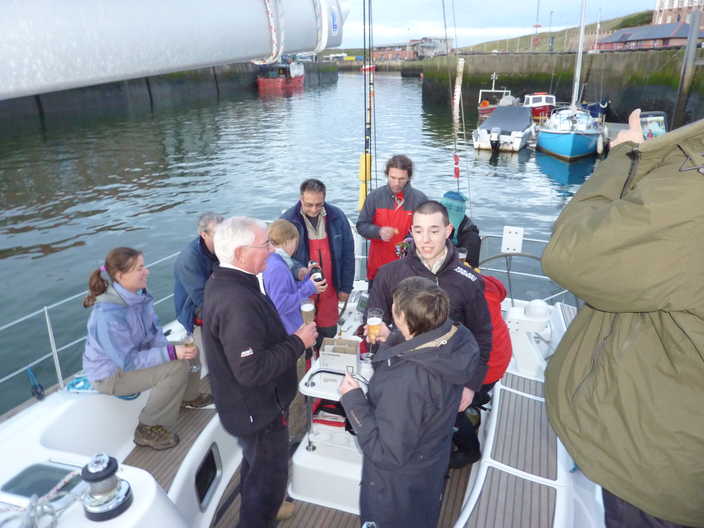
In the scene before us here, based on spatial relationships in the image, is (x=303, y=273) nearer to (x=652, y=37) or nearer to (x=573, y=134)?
(x=573, y=134)

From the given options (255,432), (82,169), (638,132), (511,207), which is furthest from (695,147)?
(82,169)

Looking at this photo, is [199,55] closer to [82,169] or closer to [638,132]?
[638,132]

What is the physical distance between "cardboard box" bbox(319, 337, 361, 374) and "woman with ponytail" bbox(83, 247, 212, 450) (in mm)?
1266

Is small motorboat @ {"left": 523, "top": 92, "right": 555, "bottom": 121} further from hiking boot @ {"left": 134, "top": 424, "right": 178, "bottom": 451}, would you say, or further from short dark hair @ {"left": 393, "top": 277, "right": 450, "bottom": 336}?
short dark hair @ {"left": 393, "top": 277, "right": 450, "bottom": 336}

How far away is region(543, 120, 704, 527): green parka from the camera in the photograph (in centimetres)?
133

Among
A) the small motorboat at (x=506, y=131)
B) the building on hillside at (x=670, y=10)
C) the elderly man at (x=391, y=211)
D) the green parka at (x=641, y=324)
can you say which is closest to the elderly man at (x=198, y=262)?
the elderly man at (x=391, y=211)

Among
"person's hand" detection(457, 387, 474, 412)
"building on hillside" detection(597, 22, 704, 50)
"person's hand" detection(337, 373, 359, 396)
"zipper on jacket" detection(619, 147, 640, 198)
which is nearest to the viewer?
"zipper on jacket" detection(619, 147, 640, 198)

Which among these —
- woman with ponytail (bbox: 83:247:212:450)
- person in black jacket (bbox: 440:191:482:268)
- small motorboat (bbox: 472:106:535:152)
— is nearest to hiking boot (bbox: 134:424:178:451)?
woman with ponytail (bbox: 83:247:212:450)

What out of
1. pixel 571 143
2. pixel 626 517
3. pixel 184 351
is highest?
pixel 626 517

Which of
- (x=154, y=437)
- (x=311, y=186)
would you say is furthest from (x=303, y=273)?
(x=154, y=437)

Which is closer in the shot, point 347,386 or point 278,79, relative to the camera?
point 347,386

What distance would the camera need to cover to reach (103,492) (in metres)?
1.89

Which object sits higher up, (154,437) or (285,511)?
(154,437)

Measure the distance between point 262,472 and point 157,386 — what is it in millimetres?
1330
